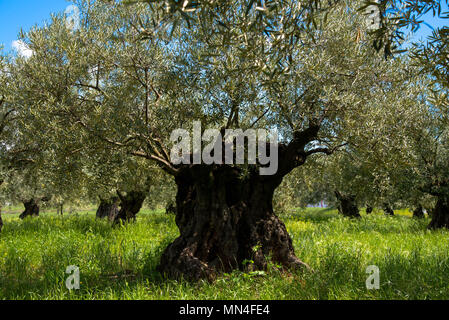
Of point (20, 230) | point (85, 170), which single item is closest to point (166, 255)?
point (85, 170)

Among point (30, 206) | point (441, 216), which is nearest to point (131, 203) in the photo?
point (441, 216)

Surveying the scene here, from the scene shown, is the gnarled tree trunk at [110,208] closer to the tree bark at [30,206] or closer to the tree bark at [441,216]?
the tree bark at [30,206]

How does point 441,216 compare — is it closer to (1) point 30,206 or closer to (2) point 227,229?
(2) point 227,229

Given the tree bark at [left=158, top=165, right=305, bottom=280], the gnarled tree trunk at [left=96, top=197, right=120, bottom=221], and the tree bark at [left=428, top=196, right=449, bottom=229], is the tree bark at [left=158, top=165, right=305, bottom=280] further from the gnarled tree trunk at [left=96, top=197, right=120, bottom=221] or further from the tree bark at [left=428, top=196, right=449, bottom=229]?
the gnarled tree trunk at [left=96, top=197, right=120, bottom=221]

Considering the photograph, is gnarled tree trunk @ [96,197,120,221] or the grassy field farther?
gnarled tree trunk @ [96,197,120,221]

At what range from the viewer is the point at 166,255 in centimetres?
821

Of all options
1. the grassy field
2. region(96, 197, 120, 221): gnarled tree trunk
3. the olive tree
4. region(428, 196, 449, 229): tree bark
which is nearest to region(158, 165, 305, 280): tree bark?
the olive tree

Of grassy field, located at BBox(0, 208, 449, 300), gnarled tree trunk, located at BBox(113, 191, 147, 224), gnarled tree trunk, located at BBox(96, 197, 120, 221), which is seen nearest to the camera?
grassy field, located at BBox(0, 208, 449, 300)

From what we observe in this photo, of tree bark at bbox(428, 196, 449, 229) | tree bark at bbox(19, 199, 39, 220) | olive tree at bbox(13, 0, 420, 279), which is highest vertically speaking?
olive tree at bbox(13, 0, 420, 279)

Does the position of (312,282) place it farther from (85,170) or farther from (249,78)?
(85,170)

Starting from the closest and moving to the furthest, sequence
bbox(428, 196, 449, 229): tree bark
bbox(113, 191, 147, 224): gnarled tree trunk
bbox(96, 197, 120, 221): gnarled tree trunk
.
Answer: bbox(428, 196, 449, 229): tree bark → bbox(113, 191, 147, 224): gnarled tree trunk → bbox(96, 197, 120, 221): gnarled tree trunk

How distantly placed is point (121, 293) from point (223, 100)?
4.95m

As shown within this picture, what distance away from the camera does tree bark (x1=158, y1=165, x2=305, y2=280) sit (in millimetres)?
7781

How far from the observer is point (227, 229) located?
26.0ft
